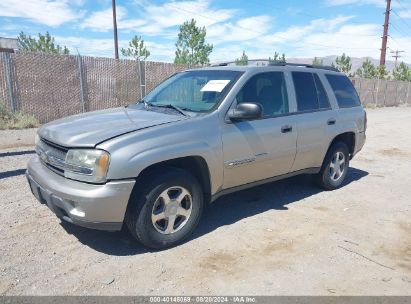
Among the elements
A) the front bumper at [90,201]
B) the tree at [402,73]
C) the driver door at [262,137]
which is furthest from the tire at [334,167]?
the tree at [402,73]

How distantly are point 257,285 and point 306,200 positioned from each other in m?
2.45

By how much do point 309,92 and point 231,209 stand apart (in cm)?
196

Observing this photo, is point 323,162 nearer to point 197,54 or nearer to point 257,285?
point 257,285

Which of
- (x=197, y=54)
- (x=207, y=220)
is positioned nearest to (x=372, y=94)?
(x=197, y=54)

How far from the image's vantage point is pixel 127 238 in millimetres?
3893

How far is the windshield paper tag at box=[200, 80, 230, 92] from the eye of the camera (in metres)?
4.14

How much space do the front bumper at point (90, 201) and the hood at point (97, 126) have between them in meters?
0.37

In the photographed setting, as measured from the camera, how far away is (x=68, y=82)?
39.7ft

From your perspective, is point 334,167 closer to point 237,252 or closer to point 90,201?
point 237,252

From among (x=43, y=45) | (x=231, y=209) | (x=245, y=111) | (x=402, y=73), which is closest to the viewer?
(x=245, y=111)

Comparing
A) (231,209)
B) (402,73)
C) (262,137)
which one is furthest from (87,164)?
(402,73)

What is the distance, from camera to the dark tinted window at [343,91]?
5637mm

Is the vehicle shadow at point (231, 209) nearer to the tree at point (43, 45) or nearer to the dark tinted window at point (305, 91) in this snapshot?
the dark tinted window at point (305, 91)

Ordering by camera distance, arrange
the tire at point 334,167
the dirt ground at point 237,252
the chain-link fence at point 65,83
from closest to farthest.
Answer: the dirt ground at point 237,252 → the tire at point 334,167 → the chain-link fence at point 65,83
